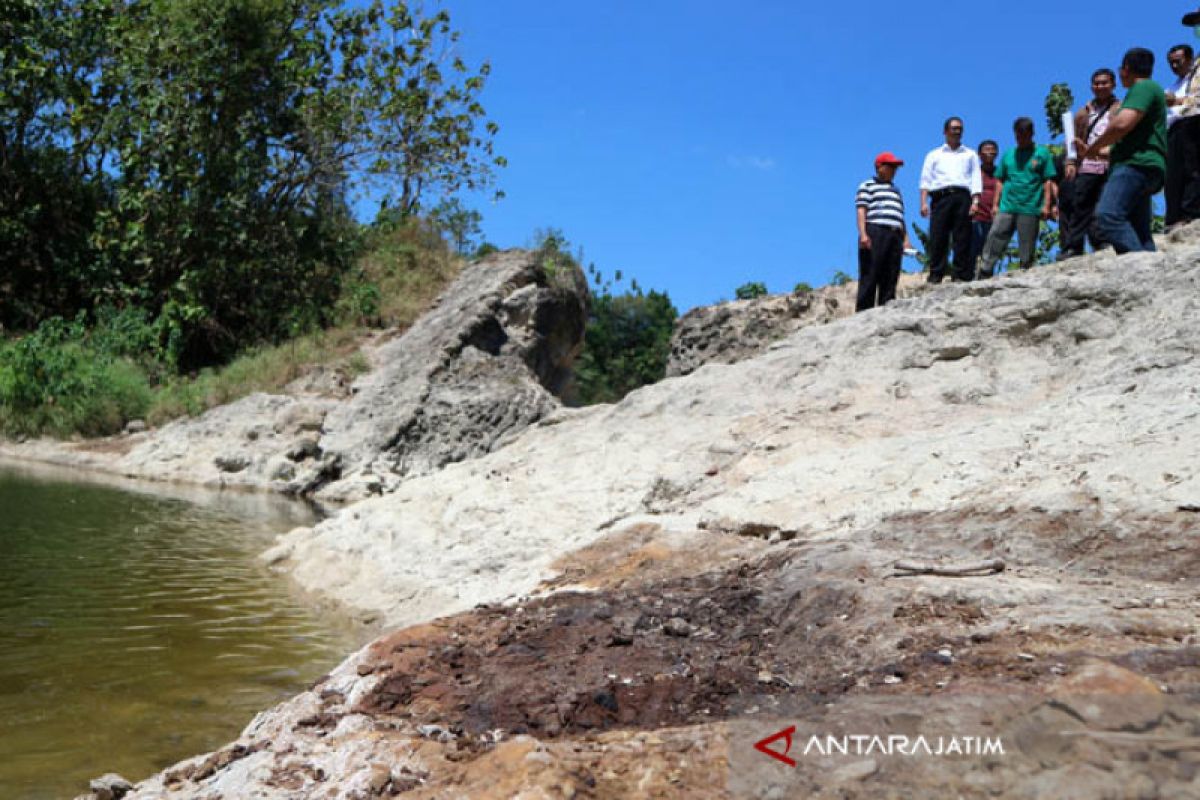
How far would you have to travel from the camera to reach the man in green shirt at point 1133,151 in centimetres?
603

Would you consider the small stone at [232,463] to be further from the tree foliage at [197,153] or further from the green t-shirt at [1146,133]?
the green t-shirt at [1146,133]

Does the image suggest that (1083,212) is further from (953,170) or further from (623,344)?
(623,344)

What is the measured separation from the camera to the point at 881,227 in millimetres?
7988

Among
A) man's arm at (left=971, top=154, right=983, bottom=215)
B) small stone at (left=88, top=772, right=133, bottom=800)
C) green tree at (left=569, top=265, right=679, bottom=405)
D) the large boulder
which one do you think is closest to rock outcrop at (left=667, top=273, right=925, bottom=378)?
the large boulder

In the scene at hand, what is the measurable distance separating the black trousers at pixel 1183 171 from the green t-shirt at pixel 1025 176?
85cm

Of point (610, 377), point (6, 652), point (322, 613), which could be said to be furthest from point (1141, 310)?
A: point (610, 377)

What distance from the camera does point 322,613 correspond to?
5.83 meters

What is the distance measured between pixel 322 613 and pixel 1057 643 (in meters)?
4.30

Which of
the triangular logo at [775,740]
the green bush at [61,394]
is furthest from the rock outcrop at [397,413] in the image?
the triangular logo at [775,740]

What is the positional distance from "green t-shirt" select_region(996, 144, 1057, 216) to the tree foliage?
501 inches

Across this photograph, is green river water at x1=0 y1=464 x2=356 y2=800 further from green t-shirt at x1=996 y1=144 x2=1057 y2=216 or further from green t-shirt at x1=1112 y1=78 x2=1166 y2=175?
green t-shirt at x1=996 y1=144 x2=1057 y2=216

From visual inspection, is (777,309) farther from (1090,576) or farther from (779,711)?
(779,711)

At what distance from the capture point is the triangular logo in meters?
2.13

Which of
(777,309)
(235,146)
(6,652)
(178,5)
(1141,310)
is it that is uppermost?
(178,5)
